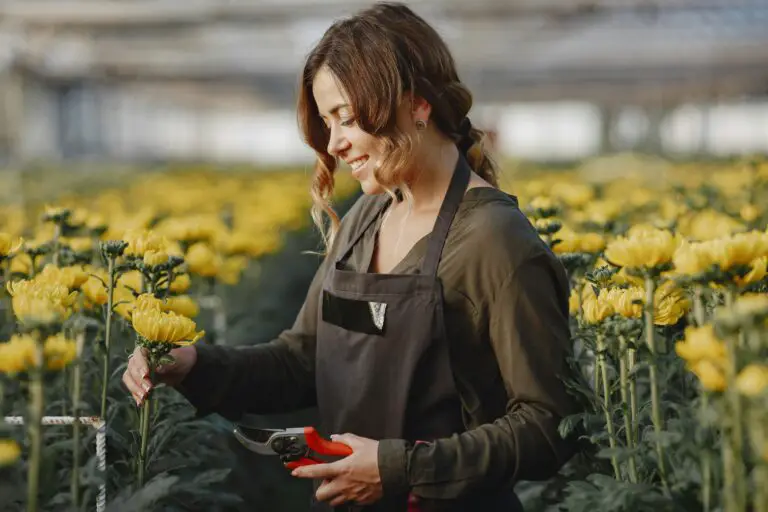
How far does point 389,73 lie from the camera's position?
75.8 inches

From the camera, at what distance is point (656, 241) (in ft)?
5.39

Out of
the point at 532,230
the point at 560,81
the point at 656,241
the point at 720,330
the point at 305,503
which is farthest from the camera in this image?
the point at 560,81

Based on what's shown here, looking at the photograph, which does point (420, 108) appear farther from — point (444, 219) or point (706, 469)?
point (706, 469)

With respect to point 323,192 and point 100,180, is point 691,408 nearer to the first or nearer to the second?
point 323,192

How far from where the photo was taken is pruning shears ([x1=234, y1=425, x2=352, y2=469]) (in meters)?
1.78

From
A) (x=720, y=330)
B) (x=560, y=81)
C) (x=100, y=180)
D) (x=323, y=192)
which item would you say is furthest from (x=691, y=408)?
(x=560, y=81)

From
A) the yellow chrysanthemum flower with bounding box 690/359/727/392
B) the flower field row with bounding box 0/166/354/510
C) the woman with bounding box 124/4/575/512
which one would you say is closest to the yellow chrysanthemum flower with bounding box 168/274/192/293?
the flower field row with bounding box 0/166/354/510

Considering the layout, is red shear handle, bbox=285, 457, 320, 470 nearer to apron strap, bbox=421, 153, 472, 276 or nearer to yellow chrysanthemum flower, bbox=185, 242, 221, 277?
apron strap, bbox=421, 153, 472, 276

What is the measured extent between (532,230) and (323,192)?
0.56 meters

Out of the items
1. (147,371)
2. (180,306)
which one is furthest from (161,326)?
(180,306)

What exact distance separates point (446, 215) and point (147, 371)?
2.09ft

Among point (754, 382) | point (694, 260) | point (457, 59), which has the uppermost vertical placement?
point (457, 59)

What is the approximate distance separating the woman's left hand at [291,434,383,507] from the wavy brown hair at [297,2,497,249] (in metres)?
0.51

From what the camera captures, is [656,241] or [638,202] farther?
[638,202]
